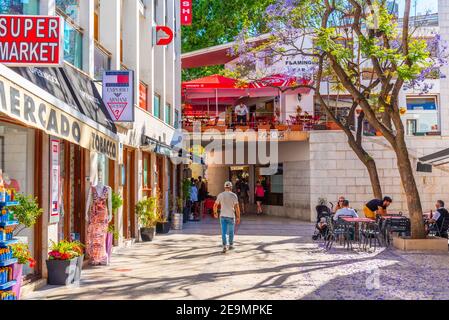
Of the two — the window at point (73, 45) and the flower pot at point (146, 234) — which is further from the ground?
the window at point (73, 45)

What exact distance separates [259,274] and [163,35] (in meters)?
11.2

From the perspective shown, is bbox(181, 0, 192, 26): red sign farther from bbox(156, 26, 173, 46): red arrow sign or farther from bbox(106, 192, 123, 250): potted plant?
bbox(106, 192, 123, 250): potted plant

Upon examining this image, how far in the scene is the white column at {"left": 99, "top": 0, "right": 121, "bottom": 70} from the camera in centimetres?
1379

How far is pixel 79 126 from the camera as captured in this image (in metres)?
7.73

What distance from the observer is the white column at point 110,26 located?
1379cm

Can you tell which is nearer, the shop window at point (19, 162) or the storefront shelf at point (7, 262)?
the storefront shelf at point (7, 262)

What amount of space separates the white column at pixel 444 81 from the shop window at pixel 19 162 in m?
21.5

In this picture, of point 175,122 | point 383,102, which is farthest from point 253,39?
point 383,102

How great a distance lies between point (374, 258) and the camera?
40.0ft

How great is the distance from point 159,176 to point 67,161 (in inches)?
402

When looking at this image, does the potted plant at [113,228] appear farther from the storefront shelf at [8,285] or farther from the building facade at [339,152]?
the building facade at [339,152]

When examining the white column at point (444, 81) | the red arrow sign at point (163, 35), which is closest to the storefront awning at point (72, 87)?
the red arrow sign at point (163, 35)

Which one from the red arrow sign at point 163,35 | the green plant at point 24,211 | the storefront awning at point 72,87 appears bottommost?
the green plant at point 24,211

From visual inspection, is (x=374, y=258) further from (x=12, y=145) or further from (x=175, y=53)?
(x=175, y=53)
